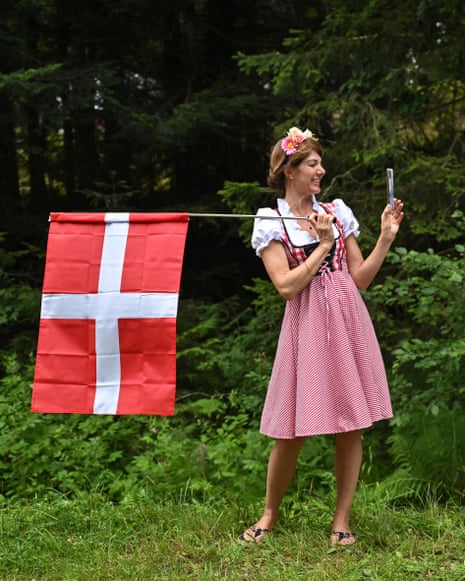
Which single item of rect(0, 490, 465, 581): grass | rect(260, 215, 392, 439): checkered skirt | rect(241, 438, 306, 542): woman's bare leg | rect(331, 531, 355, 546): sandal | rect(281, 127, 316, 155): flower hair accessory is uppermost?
rect(281, 127, 316, 155): flower hair accessory

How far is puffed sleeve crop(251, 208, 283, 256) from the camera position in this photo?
3.65m

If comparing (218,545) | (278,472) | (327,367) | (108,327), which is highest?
(108,327)

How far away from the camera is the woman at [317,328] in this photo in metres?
3.57

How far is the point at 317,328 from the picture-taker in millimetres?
3617

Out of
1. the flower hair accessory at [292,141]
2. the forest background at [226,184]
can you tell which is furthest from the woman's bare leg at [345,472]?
the flower hair accessory at [292,141]

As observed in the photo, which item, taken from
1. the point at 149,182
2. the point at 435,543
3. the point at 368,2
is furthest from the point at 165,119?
the point at 435,543

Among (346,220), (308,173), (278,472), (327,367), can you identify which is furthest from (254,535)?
(308,173)

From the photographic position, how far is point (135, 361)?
11.8ft

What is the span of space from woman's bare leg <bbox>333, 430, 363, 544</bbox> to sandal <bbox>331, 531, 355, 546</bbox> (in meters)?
0.02

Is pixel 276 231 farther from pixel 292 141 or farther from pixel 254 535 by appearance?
pixel 254 535

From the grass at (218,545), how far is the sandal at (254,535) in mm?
46

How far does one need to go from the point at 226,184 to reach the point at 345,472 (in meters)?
3.37

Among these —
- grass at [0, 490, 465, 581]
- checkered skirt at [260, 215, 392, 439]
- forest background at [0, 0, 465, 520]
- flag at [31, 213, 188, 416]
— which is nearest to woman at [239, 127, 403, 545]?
checkered skirt at [260, 215, 392, 439]

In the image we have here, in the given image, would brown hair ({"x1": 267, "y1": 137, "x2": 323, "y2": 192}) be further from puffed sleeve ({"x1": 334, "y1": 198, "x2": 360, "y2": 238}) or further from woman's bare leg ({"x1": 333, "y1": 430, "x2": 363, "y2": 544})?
woman's bare leg ({"x1": 333, "y1": 430, "x2": 363, "y2": 544})
